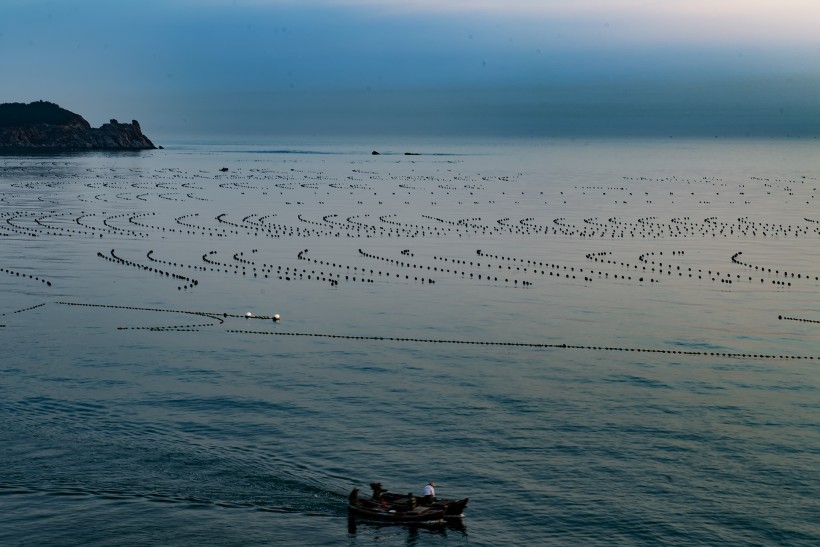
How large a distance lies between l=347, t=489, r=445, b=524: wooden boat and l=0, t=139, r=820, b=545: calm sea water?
587 millimetres

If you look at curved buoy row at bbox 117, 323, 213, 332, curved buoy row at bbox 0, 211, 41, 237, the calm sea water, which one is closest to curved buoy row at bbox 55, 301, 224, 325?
the calm sea water

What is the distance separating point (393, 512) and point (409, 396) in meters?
20.2

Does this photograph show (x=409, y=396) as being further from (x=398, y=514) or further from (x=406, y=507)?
(x=398, y=514)

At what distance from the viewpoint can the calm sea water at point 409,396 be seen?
163 feet

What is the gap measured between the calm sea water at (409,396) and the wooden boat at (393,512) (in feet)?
1.93

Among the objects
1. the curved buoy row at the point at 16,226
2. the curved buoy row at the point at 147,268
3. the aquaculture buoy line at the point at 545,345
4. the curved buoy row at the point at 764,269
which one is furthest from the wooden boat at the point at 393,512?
the curved buoy row at the point at 16,226

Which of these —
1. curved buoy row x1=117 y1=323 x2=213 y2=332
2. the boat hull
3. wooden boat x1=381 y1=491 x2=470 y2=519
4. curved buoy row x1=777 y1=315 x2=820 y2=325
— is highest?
curved buoy row x1=777 y1=315 x2=820 y2=325

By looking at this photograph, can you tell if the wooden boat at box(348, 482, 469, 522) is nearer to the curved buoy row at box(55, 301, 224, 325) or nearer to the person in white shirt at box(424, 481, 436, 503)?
the person in white shirt at box(424, 481, 436, 503)

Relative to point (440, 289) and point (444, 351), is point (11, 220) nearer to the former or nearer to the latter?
point (440, 289)

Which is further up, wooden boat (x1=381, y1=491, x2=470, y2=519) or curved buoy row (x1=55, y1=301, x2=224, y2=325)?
curved buoy row (x1=55, y1=301, x2=224, y2=325)

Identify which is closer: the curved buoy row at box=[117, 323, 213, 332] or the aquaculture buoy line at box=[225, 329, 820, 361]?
the aquaculture buoy line at box=[225, 329, 820, 361]

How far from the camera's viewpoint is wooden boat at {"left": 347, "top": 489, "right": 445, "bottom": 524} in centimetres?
4856

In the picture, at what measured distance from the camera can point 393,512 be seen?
160 feet

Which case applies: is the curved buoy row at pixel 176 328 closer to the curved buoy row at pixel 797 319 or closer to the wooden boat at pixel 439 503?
the wooden boat at pixel 439 503
